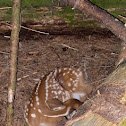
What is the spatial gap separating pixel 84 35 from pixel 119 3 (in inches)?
23.4

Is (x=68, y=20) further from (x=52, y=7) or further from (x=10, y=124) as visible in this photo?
(x=10, y=124)

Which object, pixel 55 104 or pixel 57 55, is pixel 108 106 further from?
pixel 57 55

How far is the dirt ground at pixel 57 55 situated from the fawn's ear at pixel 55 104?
44 cm

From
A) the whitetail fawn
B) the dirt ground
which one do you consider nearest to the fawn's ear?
the whitetail fawn

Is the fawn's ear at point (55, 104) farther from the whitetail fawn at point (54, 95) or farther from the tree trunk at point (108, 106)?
the tree trunk at point (108, 106)

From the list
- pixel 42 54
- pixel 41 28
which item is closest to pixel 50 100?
pixel 42 54

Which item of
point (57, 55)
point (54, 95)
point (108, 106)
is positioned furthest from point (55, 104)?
point (108, 106)

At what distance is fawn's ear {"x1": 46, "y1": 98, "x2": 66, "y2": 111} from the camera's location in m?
2.64

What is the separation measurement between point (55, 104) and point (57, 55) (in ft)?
2.35

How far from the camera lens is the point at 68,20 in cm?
308

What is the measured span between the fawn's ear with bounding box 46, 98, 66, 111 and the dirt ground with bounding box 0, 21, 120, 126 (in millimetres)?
436

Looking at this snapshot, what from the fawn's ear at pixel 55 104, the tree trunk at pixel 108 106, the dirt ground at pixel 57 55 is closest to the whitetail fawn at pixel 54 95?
the fawn's ear at pixel 55 104

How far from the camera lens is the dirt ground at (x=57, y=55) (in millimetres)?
3107

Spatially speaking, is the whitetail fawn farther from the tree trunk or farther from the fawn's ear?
the tree trunk
